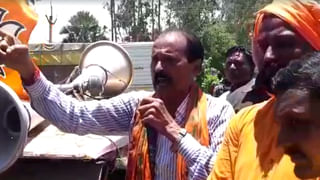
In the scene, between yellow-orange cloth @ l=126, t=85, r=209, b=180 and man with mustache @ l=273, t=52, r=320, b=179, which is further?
yellow-orange cloth @ l=126, t=85, r=209, b=180

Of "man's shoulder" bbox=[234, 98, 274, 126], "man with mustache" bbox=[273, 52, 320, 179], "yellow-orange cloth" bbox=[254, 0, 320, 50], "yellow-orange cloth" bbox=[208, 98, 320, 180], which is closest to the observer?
"man with mustache" bbox=[273, 52, 320, 179]

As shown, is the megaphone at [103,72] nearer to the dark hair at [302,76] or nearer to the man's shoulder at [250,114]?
the man's shoulder at [250,114]

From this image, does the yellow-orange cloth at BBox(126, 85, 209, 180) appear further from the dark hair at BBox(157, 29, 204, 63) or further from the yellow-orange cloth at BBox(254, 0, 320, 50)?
the yellow-orange cloth at BBox(254, 0, 320, 50)

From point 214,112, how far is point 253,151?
91 centimetres

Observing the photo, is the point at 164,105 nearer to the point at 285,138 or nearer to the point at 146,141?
the point at 146,141

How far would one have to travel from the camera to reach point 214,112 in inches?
109

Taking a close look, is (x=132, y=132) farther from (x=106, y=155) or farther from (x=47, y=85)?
(x=106, y=155)

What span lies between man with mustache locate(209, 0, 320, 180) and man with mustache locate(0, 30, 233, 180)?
521mm

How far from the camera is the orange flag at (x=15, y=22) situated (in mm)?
3900

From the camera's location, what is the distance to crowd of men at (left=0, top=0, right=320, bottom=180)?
1.54 m

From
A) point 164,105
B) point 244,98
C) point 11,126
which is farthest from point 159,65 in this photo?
point 244,98

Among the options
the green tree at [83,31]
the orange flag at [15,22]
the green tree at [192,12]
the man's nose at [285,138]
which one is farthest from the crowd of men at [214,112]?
the green tree at [83,31]

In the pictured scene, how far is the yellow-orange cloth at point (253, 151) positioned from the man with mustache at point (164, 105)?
56 cm

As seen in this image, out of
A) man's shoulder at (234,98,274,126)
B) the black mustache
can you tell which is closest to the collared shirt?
the black mustache
